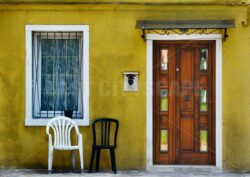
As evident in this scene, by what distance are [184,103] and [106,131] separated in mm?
1717

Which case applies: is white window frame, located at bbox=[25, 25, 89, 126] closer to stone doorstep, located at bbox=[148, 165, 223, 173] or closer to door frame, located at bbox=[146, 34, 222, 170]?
door frame, located at bbox=[146, 34, 222, 170]

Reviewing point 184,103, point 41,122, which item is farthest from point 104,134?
point 184,103

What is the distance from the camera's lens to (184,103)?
13523 mm

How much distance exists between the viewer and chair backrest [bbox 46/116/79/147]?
13102 millimetres

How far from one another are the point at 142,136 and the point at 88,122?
1.14 metres

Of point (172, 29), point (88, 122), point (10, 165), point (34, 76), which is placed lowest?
point (10, 165)

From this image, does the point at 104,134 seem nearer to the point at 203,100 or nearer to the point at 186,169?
the point at 186,169

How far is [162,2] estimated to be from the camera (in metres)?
13.2

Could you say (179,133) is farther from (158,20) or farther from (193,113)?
(158,20)

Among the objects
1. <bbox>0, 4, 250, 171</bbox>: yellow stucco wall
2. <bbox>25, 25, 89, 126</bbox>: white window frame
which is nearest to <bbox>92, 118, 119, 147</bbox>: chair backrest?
<bbox>0, 4, 250, 171</bbox>: yellow stucco wall

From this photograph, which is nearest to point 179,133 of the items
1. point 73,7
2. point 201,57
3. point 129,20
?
point 201,57

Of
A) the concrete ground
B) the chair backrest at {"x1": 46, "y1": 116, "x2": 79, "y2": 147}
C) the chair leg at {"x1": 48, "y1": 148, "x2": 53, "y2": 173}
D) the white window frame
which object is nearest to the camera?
the concrete ground

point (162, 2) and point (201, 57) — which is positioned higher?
point (162, 2)

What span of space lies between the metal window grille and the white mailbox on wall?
102 centimetres
